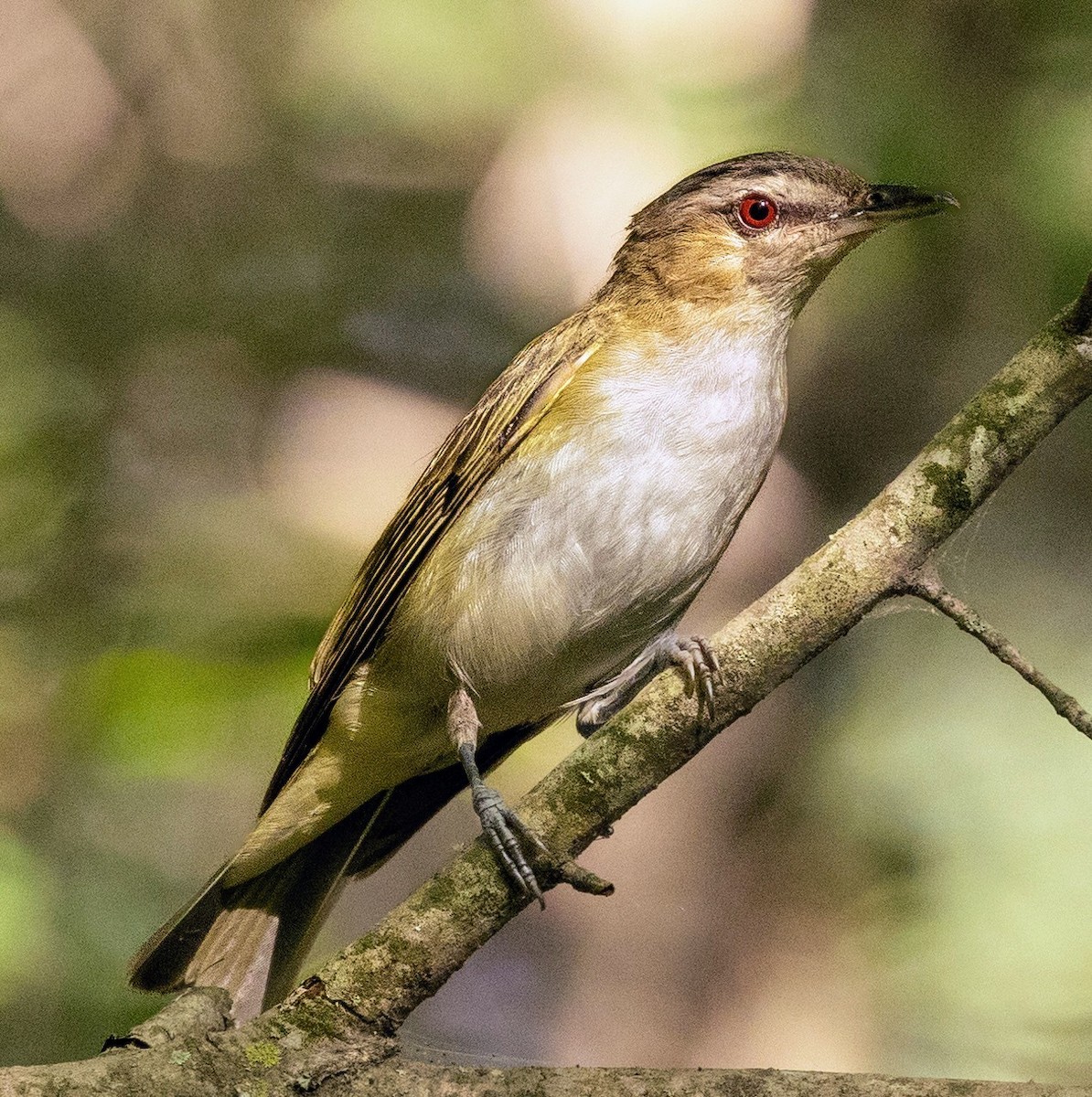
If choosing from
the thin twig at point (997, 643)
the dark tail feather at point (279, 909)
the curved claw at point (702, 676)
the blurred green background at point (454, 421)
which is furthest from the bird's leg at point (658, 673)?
the blurred green background at point (454, 421)

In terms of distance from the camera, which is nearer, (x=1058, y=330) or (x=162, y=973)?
(x=1058, y=330)

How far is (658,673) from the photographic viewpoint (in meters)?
3.46

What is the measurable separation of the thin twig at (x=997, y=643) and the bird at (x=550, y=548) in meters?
0.63

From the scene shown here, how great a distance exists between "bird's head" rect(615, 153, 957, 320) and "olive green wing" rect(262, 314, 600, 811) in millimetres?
335

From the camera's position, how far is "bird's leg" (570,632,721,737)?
2.79 meters

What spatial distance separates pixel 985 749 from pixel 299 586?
2.35 meters

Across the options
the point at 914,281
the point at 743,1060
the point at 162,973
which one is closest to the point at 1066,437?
the point at 914,281

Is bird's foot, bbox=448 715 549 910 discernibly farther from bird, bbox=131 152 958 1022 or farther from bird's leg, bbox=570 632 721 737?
bird's leg, bbox=570 632 721 737

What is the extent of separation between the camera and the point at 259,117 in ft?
19.4

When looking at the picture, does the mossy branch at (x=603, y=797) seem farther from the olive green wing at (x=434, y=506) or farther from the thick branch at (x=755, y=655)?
the olive green wing at (x=434, y=506)

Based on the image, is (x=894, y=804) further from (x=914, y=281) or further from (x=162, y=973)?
(x=162, y=973)

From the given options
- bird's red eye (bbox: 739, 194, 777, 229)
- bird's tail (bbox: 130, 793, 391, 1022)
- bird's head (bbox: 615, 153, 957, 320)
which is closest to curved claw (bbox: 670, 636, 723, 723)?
bird's head (bbox: 615, 153, 957, 320)

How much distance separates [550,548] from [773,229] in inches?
42.6

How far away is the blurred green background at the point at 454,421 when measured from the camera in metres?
4.10
